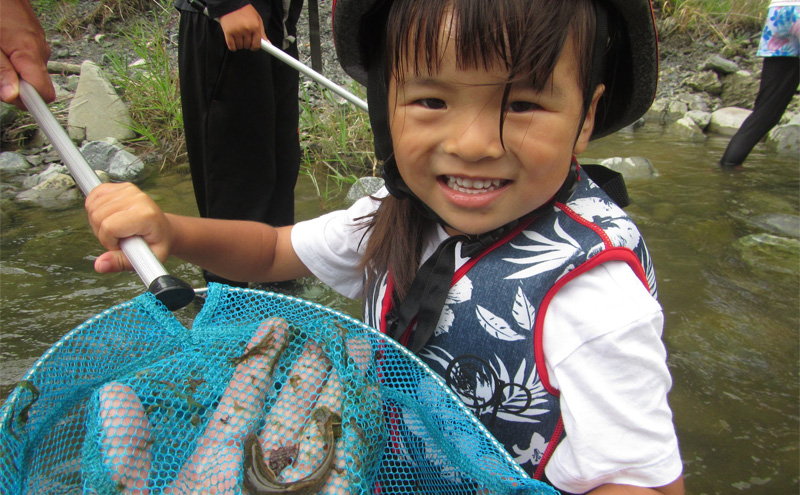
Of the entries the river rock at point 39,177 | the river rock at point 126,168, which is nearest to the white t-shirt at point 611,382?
the river rock at point 126,168

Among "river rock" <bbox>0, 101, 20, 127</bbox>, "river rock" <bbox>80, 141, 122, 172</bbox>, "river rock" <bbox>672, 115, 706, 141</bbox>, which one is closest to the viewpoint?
"river rock" <bbox>80, 141, 122, 172</bbox>

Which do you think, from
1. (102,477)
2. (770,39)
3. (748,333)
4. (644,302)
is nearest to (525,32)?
(644,302)

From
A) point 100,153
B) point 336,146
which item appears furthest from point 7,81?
point 100,153

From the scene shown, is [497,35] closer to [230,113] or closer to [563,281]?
[563,281]

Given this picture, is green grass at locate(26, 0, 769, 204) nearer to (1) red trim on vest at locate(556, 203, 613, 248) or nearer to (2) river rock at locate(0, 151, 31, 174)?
(2) river rock at locate(0, 151, 31, 174)

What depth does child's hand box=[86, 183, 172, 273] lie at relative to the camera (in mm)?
1300

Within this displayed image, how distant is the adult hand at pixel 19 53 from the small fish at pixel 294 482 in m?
1.17

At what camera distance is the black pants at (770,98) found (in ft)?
15.4

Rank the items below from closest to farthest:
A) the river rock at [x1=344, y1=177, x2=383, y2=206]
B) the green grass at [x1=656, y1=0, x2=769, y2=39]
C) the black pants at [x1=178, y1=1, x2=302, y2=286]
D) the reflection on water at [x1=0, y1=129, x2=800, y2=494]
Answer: the reflection on water at [x1=0, y1=129, x2=800, y2=494] → the black pants at [x1=178, y1=1, x2=302, y2=286] → the river rock at [x1=344, y1=177, x2=383, y2=206] → the green grass at [x1=656, y1=0, x2=769, y2=39]

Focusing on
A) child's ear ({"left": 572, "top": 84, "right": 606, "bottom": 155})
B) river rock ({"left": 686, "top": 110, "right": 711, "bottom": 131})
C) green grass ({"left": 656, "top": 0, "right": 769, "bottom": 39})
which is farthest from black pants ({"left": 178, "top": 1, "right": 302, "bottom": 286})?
green grass ({"left": 656, "top": 0, "right": 769, "bottom": 39})

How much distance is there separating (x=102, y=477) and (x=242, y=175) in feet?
5.62

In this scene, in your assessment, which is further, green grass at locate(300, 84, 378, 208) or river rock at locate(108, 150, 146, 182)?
river rock at locate(108, 150, 146, 182)

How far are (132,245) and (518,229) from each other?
36.4 inches

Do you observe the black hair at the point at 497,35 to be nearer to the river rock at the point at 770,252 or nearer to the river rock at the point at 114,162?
the river rock at the point at 770,252
